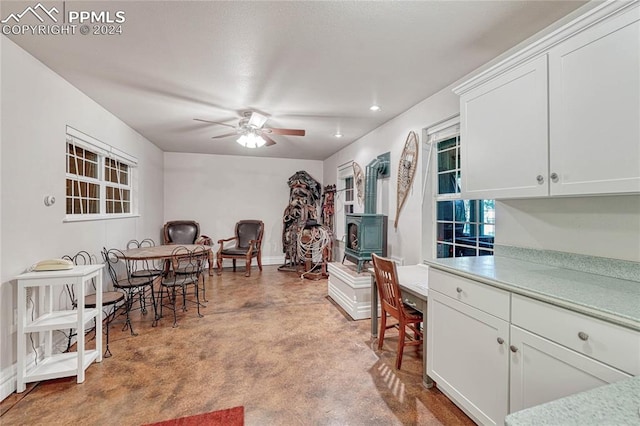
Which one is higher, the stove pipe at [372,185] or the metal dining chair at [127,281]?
the stove pipe at [372,185]

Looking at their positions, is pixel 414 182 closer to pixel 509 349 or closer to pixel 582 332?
pixel 509 349

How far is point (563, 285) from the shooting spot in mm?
1435

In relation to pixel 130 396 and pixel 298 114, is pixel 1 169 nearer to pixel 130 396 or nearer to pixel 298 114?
pixel 130 396

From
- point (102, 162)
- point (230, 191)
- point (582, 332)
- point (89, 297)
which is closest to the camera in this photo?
point (582, 332)

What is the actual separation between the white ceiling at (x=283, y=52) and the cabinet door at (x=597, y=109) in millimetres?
509

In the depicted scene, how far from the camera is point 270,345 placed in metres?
2.80

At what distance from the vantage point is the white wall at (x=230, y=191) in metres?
6.34

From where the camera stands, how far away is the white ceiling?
1767 millimetres

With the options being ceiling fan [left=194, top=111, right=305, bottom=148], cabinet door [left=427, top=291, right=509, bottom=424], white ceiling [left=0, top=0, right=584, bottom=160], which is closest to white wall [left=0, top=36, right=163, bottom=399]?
white ceiling [left=0, top=0, right=584, bottom=160]

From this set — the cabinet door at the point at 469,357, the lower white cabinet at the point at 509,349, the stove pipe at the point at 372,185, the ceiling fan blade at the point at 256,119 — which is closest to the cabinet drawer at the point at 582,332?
the lower white cabinet at the point at 509,349

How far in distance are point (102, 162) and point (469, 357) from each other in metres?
4.46

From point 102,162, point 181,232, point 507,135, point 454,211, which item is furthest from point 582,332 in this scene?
point 181,232

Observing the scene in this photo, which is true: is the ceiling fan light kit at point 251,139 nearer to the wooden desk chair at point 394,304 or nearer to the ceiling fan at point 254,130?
the ceiling fan at point 254,130

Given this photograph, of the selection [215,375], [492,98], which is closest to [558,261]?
[492,98]
